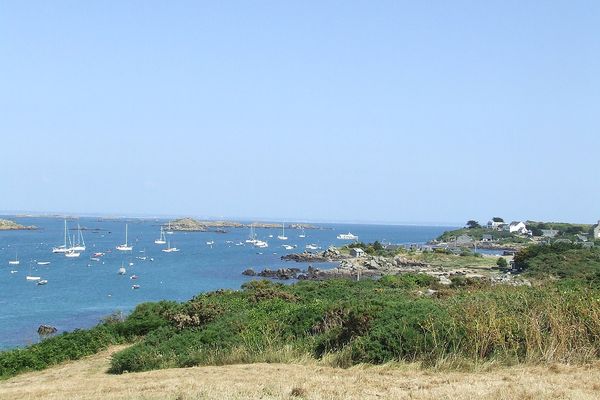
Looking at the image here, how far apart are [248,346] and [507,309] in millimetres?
4909

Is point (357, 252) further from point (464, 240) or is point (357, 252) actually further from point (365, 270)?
point (464, 240)

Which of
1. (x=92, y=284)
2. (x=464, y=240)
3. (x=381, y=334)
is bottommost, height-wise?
(x=92, y=284)

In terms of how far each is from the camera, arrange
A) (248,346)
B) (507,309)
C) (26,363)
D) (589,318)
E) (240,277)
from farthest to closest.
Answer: (240,277), (26,363), (248,346), (507,309), (589,318)

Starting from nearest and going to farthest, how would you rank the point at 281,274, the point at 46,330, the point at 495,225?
the point at 46,330 < the point at 281,274 < the point at 495,225

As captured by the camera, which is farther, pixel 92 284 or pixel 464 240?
pixel 464 240

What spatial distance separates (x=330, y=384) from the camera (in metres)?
9.02

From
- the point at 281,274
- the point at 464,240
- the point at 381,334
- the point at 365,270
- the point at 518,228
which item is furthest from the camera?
the point at 518,228

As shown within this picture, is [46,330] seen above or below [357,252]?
below

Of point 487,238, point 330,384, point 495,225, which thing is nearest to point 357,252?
point 487,238

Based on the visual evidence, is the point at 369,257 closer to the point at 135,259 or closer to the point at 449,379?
the point at 135,259

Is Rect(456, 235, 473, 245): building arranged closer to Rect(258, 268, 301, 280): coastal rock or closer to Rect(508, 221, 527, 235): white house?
Rect(508, 221, 527, 235): white house

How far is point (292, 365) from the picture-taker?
11195 mm

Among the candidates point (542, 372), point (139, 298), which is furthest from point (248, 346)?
point (139, 298)

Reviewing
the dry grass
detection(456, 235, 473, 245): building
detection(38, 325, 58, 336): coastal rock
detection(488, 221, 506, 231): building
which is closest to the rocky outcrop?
detection(456, 235, 473, 245): building
